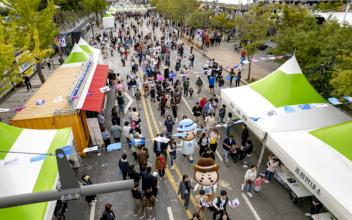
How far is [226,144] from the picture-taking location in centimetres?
1134

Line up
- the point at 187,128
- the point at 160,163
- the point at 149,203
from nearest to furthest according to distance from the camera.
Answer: the point at 149,203 → the point at 160,163 → the point at 187,128

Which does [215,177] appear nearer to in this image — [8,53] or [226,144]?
[226,144]

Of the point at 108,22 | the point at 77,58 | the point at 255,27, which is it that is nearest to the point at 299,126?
the point at 255,27

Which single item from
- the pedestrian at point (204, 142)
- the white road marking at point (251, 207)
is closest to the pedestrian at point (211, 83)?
the pedestrian at point (204, 142)

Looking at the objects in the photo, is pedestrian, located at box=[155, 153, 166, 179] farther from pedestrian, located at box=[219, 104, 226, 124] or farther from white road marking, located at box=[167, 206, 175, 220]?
pedestrian, located at box=[219, 104, 226, 124]

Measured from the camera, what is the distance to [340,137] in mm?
8367

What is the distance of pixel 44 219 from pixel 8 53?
9.18 metres

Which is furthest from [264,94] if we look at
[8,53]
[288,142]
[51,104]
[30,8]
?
[30,8]

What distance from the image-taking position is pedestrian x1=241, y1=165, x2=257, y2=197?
31.3ft

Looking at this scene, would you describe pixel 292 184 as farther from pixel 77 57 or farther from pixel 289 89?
pixel 77 57

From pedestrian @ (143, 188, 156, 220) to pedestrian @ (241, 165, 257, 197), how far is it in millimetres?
3434

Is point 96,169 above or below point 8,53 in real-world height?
below

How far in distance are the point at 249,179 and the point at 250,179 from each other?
0.12 feet

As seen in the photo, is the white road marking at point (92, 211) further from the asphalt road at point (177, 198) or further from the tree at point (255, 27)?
the tree at point (255, 27)
